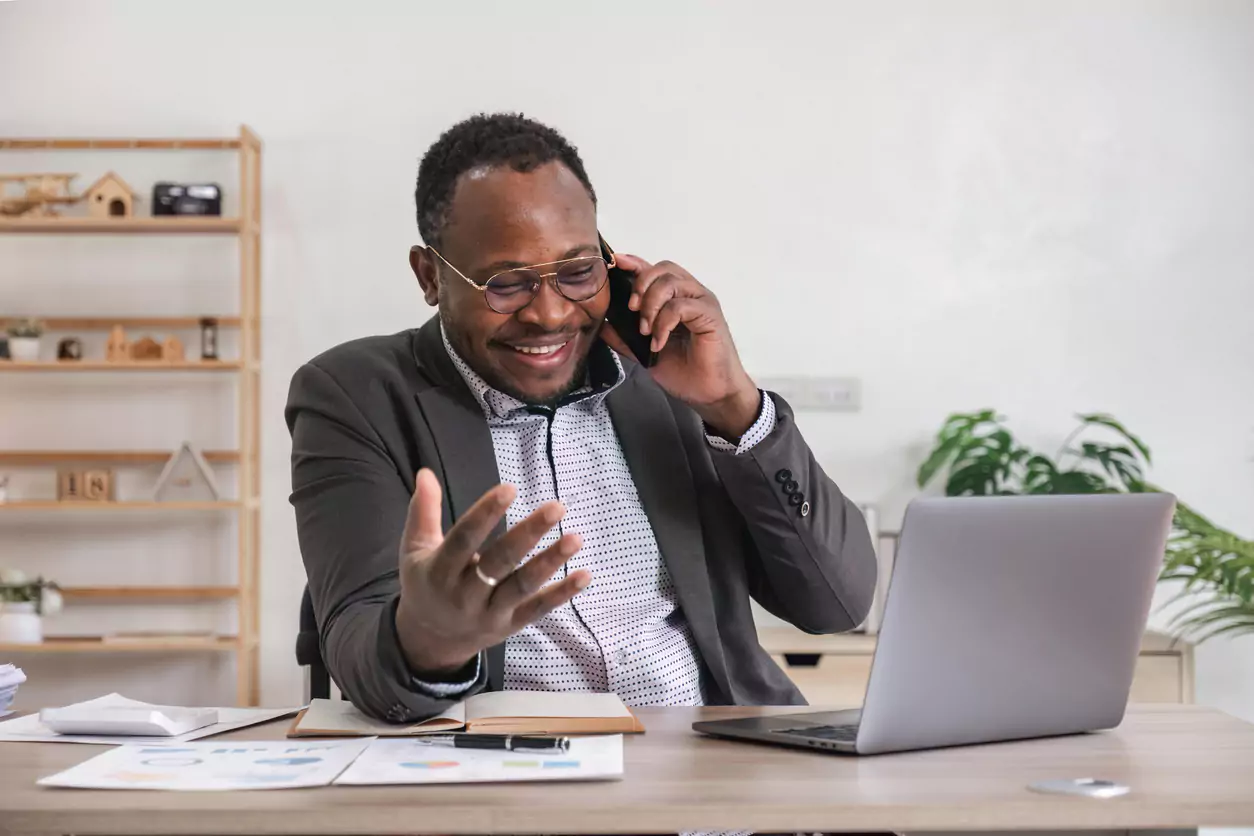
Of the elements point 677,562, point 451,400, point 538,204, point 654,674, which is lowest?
Answer: point 654,674

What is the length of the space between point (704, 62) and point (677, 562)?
248 centimetres

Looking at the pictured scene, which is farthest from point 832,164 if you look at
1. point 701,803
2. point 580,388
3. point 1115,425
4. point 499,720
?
point 701,803

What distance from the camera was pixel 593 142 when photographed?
3729 millimetres

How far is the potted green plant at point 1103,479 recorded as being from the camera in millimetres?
3059

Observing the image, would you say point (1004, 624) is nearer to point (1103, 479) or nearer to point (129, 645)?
point (1103, 479)

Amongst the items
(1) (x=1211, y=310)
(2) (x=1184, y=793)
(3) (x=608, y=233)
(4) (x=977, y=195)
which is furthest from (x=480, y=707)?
(1) (x=1211, y=310)

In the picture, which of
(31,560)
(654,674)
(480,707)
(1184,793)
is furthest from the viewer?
(31,560)

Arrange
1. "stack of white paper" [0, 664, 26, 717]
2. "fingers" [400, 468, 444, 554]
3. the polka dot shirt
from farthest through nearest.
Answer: the polka dot shirt
"stack of white paper" [0, 664, 26, 717]
"fingers" [400, 468, 444, 554]

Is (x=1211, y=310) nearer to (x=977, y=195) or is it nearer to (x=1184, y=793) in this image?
(x=977, y=195)

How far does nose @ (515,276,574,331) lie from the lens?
1555 millimetres

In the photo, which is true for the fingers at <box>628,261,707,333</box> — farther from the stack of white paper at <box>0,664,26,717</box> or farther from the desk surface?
the stack of white paper at <box>0,664,26,717</box>

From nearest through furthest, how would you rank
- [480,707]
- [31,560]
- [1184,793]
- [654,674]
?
[1184,793], [480,707], [654,674], [31,560]

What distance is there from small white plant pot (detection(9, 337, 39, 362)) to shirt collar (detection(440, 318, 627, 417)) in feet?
7.71

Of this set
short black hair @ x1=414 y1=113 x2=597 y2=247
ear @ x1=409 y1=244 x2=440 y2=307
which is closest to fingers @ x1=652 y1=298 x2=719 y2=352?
short black hair @ x1=414 y1=113 x2=597 y2=247
